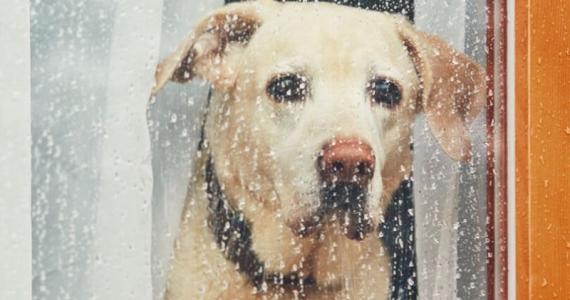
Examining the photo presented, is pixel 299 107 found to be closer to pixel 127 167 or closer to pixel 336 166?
pixel 336 166

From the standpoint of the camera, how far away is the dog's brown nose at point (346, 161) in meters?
0.85

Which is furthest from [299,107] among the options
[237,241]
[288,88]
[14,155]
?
[14,155]

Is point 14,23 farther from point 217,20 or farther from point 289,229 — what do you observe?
point 289,229

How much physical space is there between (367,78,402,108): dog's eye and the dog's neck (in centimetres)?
18

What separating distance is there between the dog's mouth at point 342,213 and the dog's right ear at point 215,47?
0.15 m

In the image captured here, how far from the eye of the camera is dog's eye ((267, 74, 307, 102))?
85cm

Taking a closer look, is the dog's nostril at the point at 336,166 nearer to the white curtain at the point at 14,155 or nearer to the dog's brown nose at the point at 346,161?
the dog's brown nose at the point at 346,161

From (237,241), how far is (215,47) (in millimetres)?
193

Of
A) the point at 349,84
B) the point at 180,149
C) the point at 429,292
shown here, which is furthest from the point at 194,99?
the point at 429,292

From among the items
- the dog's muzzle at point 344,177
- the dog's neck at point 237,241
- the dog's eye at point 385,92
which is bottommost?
the dog's neck at point 237,241

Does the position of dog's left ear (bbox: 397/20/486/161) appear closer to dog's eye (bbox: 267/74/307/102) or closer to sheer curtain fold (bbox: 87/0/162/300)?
dog's eye (bbox: 267/74/307/102)
